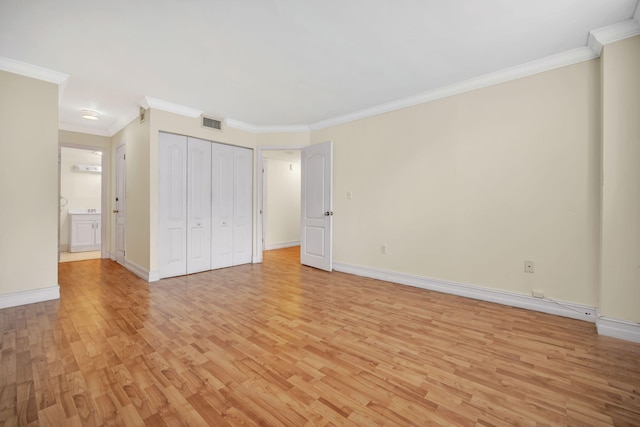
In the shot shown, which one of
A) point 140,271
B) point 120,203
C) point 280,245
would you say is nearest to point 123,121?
point 120,203

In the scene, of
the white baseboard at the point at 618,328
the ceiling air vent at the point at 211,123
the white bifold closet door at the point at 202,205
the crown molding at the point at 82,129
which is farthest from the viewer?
the crown molding at the point at 82,129

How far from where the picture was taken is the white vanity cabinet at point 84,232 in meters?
6.28

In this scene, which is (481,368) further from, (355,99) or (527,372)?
(355,99)

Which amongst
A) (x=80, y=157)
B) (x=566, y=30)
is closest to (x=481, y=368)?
(x=566, y=30)

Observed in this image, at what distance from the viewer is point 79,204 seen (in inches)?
270

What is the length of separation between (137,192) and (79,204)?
14.3 ft

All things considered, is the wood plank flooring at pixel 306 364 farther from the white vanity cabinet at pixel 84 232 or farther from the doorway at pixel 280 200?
the white vanity cabinet at pixel 84 232

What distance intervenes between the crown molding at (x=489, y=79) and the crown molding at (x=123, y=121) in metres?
3.39

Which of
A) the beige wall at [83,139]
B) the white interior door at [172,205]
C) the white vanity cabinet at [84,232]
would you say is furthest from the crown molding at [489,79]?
the white vanity cabinet at [84,232]

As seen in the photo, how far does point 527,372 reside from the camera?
68.2 inches

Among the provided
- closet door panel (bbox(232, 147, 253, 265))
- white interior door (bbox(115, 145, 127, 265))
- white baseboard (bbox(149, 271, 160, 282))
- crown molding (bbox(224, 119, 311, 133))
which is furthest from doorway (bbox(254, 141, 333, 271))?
white interior door (bbox(115, 145, 127, 265))

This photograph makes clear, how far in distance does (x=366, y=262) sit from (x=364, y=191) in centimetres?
112

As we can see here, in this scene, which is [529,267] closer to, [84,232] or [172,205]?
Answer: [172,205]

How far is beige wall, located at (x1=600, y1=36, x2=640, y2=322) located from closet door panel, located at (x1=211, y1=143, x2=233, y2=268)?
4.76 metres
